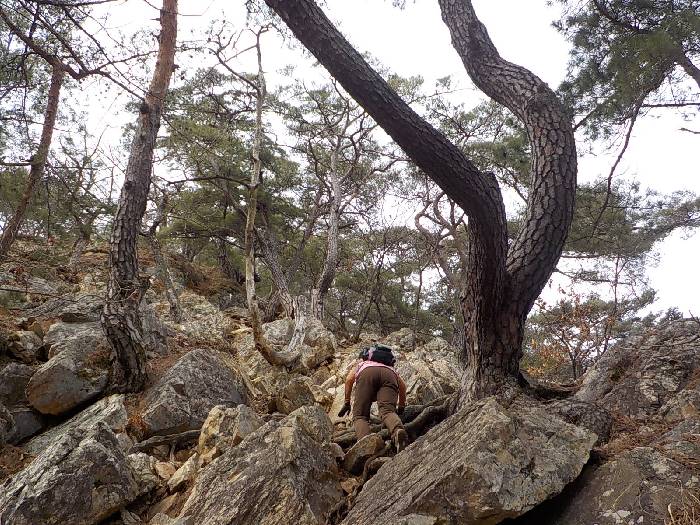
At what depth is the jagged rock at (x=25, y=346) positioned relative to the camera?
5422 mm

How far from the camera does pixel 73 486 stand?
301cm

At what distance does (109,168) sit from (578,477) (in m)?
6.49

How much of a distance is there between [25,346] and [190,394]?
2.45 m

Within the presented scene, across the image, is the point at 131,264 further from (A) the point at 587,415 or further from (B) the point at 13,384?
(A) the point at 587,415

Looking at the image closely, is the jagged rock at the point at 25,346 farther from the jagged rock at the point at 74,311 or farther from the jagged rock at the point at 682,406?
the jagged rock at the point at 682,406

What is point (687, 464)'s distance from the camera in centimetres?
247

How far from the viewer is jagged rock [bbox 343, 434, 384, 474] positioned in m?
3.84

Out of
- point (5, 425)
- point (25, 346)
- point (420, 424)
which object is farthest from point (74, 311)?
point (420, 424)

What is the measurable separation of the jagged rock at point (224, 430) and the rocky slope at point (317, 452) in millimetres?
Answer: 13

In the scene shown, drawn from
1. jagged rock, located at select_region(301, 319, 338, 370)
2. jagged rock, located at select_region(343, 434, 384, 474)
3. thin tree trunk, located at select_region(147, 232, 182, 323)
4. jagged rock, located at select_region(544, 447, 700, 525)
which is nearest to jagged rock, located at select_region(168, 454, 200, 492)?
jagged rock, located at select_region(343, 434, 384, 474)

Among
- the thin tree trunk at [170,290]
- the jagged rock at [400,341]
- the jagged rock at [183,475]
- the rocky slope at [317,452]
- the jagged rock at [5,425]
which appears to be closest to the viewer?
the rocky slope at [317,452]

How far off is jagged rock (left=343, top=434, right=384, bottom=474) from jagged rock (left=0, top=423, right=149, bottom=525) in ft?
5.33

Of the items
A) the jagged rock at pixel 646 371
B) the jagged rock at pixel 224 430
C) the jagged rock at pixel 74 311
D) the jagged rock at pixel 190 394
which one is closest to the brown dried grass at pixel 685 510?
the jagged rock at pixel 646 371

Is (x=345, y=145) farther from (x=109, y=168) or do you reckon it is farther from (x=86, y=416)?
(x=86, y=416)
